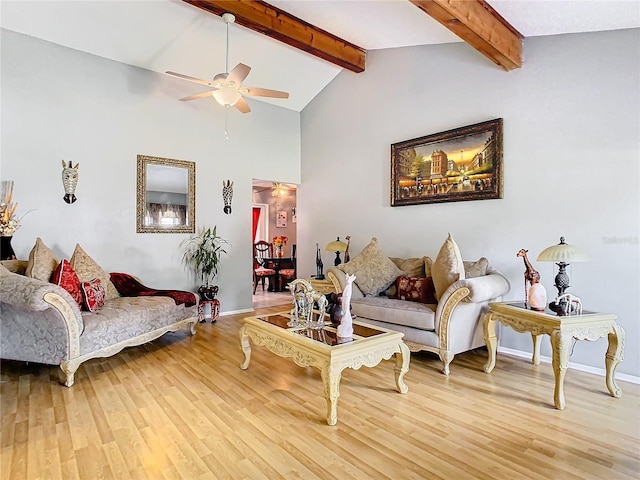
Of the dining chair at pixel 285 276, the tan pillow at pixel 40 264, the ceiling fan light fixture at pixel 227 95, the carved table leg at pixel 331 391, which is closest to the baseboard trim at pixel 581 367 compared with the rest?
the carved table leg at pixel 331 391

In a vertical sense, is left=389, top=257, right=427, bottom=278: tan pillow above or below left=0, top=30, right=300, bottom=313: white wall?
below

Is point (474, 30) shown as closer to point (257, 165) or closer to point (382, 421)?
point (382, 421)

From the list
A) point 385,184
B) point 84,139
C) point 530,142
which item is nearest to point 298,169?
point 385,184

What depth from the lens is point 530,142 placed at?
3.70 metres

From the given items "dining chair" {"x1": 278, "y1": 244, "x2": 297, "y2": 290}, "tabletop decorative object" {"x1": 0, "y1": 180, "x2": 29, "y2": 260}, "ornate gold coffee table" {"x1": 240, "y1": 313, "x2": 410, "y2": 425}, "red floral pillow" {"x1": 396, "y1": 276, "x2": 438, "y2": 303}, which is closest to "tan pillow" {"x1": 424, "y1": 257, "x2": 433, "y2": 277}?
"red floral pillow" {"x1": 396, "y1": 276, "x2": 438, "y2": 303}

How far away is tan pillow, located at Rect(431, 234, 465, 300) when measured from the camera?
3469mm

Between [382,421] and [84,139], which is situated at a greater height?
[84,139]

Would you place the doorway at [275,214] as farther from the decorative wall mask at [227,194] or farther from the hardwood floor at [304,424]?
the hardwood floor at [304,424]

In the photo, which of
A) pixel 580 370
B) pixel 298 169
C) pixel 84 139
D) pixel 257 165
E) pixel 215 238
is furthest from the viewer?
pixel 298 169

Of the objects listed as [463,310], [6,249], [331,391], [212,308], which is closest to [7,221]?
[6,249]

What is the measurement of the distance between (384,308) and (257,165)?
11.2 feet

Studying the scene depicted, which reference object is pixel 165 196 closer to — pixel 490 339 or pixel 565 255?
pixel 490 339

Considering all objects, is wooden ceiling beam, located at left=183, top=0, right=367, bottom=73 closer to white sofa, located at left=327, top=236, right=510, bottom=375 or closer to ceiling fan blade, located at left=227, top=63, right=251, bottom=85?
ceiling fan blade, located at left=227, top=63, right=251, bottom=85

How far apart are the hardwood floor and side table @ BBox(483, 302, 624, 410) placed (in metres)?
0.19
